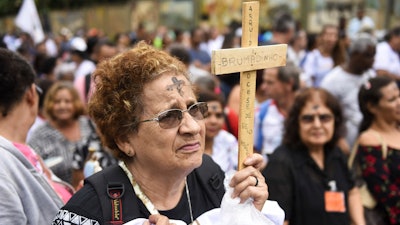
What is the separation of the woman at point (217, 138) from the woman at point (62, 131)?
42.0 inches

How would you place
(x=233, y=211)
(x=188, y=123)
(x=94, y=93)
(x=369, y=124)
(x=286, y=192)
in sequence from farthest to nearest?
(x=369, y=124) → (x=286, y=192) → (x=94, y=93) → (x=188, y=123) → (x=233, y=211)

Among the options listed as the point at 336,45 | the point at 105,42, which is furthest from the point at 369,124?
the point at 105,42

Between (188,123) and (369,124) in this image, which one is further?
(369,124)

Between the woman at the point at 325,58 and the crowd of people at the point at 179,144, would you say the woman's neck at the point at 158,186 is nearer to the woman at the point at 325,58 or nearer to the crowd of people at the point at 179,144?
the crowd of people at the point at 179,144

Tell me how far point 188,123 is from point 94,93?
1.56ft

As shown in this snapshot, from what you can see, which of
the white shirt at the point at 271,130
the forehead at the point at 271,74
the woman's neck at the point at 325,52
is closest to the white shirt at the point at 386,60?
the woman's neck at the point at 325,52

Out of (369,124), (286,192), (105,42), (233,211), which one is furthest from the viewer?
(105,42)

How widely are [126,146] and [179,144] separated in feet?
0.86

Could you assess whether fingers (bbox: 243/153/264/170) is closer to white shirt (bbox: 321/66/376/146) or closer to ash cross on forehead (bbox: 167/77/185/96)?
ash cross on forehead (bbox: 167/77/185/96)

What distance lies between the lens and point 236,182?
6.56ft

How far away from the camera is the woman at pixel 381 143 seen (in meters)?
4.09

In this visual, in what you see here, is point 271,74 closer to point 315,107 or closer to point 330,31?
point 315,107

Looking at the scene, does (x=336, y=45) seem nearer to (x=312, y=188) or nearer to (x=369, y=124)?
(x=369, y=124)

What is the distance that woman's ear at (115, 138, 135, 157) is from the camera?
7.38ft
